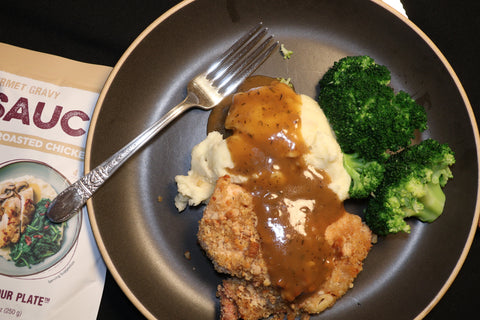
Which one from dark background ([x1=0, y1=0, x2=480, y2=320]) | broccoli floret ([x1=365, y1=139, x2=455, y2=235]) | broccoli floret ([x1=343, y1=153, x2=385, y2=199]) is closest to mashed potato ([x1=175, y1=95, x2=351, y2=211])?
broccoli floret ([x1=343, y1=153, x2=385, y2=199])

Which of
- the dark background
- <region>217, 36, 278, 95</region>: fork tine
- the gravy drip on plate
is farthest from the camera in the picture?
the dark background

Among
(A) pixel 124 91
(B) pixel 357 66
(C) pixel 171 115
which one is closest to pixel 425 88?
(B) pixel 357 66

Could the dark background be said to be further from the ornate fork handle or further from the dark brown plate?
the ornate fork handle

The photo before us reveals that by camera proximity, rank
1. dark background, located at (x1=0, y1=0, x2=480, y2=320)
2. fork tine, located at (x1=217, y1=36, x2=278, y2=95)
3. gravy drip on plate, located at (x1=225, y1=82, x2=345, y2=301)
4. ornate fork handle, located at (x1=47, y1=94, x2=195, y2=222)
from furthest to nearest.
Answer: dark background, located at (x1=0, y1=0, x2=480, y2=320), fork tine, located at (x1=217, y1=36, x2=278, y2=95), ornate fork handle, located at (x1=47, y1=94, x2=195, y2=222), gravy drip on plate, located at (x1=225, y1=82, x2=345, y2=301)

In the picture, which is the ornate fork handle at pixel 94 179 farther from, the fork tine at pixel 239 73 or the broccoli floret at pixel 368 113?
the broccoli floret at pixel 368 113

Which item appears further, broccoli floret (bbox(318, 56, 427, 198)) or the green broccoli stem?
the green broccoli stem

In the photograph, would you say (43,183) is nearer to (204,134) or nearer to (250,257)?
(204,134)

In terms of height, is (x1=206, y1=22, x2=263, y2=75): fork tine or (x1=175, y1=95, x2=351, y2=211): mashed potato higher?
(x1=206, y1=22, x2=263, y2=75): fork tine

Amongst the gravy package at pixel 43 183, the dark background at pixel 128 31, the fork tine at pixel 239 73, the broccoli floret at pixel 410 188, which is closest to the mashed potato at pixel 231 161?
the broccoli floret at pixel 410 188
